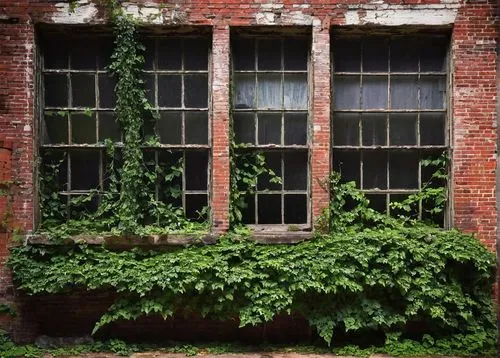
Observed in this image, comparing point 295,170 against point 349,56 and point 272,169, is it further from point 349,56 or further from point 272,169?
point 349,56

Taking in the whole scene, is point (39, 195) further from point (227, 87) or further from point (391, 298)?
point (391, 298)

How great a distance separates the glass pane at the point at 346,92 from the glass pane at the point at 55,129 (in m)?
4.43

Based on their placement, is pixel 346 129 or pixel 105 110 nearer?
pixel 105 110

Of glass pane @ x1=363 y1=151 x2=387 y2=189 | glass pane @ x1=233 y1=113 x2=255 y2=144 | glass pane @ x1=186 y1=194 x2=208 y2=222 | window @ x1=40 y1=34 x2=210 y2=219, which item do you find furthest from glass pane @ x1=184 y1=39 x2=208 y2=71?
glass pane @ x1=363 y1=151 x2=387 y2=189

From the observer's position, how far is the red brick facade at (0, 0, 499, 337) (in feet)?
26.6

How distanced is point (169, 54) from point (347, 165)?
3.45 metres

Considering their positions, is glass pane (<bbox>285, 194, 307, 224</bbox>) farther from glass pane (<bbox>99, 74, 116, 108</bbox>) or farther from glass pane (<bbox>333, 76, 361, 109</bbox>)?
glass pane (<bbox>99, 74, 116, 108</bbox>)

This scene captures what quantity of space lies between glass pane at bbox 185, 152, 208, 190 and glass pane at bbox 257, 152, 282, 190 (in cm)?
91

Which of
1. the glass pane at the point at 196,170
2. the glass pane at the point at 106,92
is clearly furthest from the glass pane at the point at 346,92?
the glass pane at the point at 106,92

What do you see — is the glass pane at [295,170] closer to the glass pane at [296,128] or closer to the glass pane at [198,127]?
the glass pane at [296,128]

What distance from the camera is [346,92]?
859 cm

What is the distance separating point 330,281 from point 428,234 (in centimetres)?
172

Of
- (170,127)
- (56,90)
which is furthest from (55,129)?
(170,127)

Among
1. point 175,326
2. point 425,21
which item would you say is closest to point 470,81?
point 425,21
